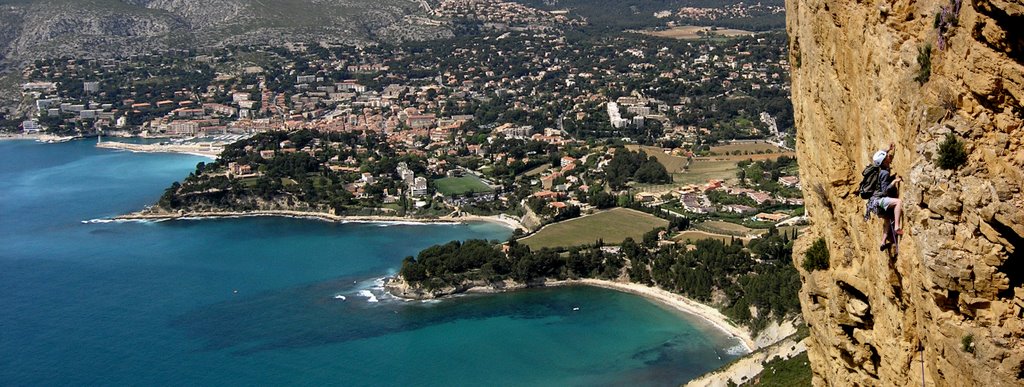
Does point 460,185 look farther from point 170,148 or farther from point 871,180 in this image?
point 871,180

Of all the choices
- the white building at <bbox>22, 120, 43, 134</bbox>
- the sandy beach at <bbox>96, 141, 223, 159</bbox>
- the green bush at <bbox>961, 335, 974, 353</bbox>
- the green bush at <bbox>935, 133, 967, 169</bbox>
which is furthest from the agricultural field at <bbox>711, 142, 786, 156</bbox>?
the white building at <bbox>22, 120, 43, 134</bbox>

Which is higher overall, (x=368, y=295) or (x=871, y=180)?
(x=871, y=180)

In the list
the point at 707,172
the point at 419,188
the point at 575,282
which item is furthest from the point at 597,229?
the point at 419,188

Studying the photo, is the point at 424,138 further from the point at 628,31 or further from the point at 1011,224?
the point at 1011,224

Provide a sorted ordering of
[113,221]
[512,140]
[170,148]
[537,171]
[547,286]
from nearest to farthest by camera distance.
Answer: [547,286] → [113,221] → [537,171] → [512,140] → [170,148]

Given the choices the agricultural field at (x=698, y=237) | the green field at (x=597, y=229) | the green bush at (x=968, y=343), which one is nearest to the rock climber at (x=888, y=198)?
the green bush at (x=968, y=343)

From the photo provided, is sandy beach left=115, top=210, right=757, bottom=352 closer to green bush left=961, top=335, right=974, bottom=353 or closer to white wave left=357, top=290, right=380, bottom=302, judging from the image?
white wave left=357, top=290, right=380, bottom=302
